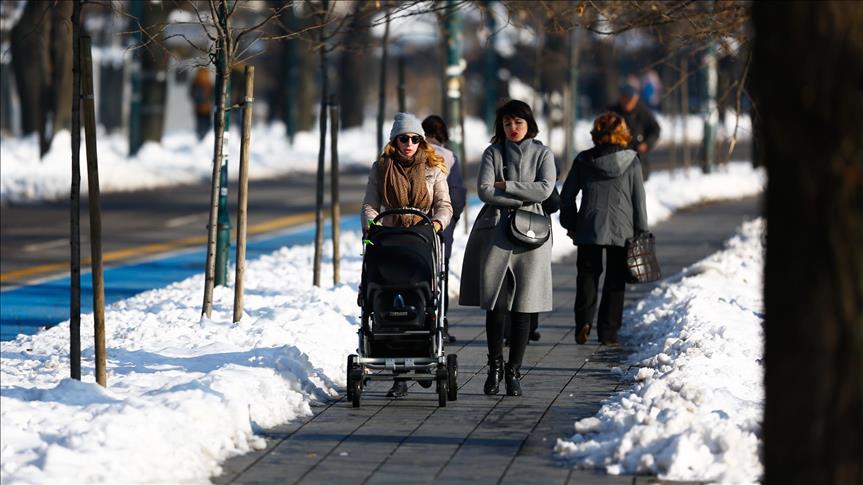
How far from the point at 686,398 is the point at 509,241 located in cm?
192

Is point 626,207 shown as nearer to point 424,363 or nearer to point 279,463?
point 424,363

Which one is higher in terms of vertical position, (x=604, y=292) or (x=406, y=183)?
(x=406, y=183)

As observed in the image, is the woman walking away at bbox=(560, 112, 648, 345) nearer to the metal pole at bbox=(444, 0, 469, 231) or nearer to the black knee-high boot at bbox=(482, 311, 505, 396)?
the black knee-high boot at bbox=(482, 311, 505, 396)

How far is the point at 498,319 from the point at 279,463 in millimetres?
2628

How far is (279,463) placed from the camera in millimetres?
7434

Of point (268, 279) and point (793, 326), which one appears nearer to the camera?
point (793, 326)

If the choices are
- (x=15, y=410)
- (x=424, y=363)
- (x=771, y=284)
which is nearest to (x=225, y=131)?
(x=424, y=363)

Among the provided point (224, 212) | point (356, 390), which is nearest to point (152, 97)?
point (224, 212)

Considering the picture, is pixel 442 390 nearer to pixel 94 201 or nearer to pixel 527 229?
pixel 527 229

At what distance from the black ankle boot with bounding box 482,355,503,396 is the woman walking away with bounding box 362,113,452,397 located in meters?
0.49

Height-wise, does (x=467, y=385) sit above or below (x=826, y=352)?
below

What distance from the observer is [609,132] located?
464 inches

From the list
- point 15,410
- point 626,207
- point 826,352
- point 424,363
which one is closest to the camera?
point 826,352

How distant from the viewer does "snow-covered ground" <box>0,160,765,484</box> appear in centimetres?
684
